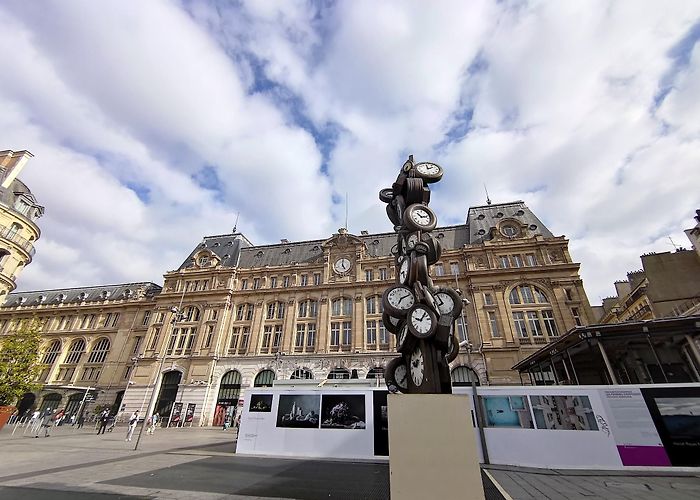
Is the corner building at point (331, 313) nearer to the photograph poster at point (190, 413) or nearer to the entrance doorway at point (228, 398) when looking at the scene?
the entrance doorway at point (228, 398)

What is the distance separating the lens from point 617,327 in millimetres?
14750

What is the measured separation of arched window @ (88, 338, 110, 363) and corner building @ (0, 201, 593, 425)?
9.16 feet

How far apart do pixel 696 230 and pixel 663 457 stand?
28.3 meters

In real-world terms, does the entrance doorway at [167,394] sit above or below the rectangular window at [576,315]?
below

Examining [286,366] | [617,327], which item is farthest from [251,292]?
[617,327]

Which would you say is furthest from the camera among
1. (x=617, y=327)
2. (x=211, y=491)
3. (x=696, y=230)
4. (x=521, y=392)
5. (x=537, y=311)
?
(x=537, y=311)

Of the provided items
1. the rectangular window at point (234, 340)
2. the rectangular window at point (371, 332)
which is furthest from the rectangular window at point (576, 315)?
the rectangular window at point (234, 340)

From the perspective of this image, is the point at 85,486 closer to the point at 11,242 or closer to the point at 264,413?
the point at 264,413

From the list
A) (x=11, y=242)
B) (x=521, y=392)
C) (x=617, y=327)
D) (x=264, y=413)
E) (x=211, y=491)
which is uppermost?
(x=11, y=242)

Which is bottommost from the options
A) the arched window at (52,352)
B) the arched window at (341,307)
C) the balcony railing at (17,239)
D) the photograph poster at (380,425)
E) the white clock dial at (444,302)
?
the photograph poster at (380,425)

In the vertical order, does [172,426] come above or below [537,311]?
below

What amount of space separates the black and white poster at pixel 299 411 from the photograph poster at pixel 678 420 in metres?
13.1

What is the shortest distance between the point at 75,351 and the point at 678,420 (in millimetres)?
63011

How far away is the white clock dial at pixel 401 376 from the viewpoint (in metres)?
6.95
